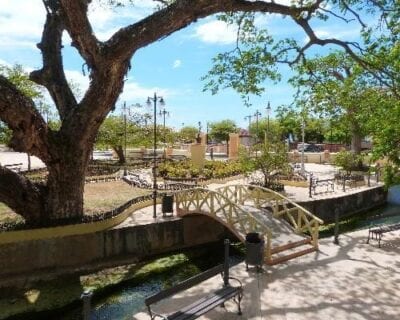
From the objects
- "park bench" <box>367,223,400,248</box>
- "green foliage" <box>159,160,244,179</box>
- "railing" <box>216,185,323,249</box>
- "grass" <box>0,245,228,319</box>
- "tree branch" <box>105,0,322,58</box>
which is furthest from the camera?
"green foliage" <box>159,160,244,179</box>

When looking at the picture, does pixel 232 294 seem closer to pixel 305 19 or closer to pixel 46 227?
pixel 46 227

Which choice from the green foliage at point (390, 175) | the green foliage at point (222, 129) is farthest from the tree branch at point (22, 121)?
the green foliage at point (222, 129)

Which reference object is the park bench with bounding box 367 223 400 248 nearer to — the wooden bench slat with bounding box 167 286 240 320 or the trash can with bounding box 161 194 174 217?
the wooden bench slat with bounding box 167 286 240 320

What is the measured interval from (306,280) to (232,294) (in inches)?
103

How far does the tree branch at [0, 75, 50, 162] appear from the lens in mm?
11977

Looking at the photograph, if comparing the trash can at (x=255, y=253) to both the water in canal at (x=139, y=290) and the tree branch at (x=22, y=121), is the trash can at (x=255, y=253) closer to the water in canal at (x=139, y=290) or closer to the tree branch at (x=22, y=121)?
the water in canal at (x=139, y=290)

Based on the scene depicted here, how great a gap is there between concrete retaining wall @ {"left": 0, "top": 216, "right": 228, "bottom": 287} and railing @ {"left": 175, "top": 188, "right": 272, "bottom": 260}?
0.76 meters

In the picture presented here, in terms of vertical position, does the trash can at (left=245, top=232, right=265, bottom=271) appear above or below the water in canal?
above

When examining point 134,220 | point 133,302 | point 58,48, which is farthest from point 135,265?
point 58,48

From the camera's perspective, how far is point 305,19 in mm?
14211

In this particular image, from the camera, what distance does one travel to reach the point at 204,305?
753cm

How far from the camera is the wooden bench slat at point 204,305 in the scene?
707cm

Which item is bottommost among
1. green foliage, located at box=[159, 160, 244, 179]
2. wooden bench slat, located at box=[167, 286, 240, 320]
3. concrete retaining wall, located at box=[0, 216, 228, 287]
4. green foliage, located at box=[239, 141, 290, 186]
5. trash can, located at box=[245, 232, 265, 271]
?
concrete retaining wall, located at box=[0, 216, 228, 287]

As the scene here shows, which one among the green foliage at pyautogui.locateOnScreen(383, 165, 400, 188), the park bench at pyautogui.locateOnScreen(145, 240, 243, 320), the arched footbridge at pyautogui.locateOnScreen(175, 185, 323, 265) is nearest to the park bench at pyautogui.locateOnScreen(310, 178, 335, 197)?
the arched footbridge at pyautogui.locateOnScreen(175, 185, 323, 265)
